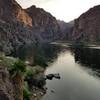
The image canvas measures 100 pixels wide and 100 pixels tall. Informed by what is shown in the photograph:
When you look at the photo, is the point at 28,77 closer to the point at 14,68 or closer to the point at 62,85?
the point at 62,85

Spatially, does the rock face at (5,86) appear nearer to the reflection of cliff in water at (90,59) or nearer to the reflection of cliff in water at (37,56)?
the reflection of cliff in water at (90,59)

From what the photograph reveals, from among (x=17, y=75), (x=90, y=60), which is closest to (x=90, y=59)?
(x=90, y=60)

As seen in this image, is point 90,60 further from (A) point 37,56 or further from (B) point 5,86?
(B) point 5,86

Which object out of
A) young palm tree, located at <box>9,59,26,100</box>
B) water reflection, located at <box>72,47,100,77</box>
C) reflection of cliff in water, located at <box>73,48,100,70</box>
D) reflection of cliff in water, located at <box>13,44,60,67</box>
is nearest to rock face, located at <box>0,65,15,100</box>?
young palm tree, located at <box>9,59,26,100</box>

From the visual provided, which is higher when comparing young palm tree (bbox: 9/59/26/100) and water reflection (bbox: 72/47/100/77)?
young palm tree (bbox: 9/59/26/100)

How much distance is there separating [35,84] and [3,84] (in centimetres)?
2210

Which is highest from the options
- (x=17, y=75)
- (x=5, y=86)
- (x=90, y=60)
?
(x=17, y=75)

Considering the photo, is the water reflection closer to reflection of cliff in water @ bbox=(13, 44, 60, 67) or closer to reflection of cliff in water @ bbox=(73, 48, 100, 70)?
reflection of cliff in water @ bbox=(73, 48, 100, 70)

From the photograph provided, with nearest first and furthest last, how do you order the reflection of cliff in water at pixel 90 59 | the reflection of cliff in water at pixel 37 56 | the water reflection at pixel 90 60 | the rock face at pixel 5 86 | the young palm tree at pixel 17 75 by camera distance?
the rock face at pixel 5 86 < the young palm tree at pixel 17 75 < the water reflection at pixel 90 60 < the reflection of cliff in water at pixel 90 59 < the reflection of cliff in water at pixel 37 56

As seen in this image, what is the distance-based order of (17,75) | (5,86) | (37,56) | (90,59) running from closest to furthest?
(5,86), (17,75), (90,59), (37,56)

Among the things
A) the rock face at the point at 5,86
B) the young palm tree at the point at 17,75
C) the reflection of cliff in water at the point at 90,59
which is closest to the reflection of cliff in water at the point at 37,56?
the reflection of cliff in water at the point at 90,59

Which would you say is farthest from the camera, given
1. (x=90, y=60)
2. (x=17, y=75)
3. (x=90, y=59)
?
(x=90, y=59)

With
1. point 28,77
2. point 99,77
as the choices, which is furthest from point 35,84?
point 99,77

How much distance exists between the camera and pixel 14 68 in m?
25.5
